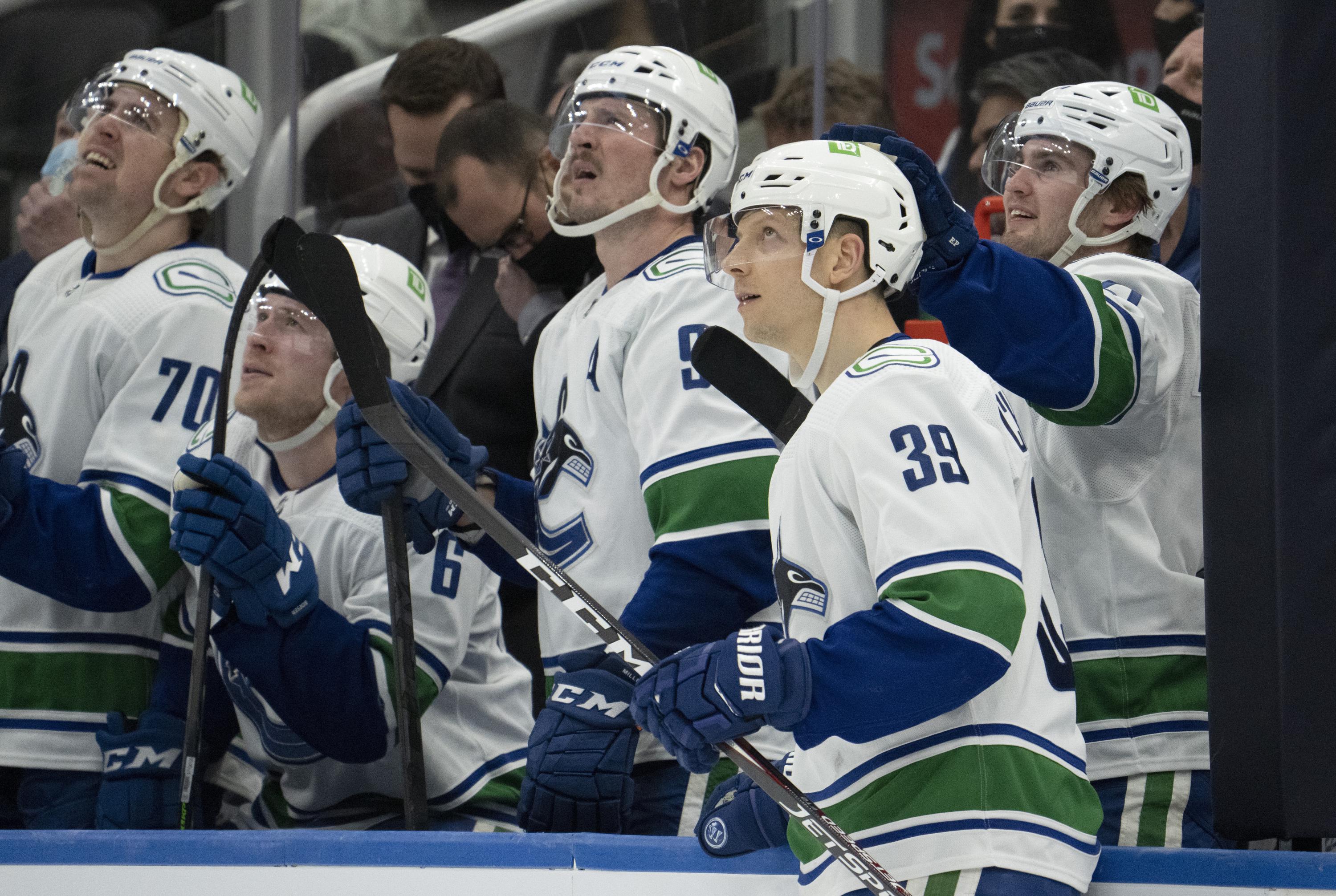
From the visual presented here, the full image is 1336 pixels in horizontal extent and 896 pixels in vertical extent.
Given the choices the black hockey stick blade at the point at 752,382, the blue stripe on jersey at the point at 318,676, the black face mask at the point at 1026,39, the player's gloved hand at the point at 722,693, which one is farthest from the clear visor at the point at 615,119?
the black face mask at the point at 1026,39

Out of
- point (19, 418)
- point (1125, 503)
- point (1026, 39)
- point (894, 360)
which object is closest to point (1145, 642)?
point (1125, 503)

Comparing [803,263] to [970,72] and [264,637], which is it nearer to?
[264,637]

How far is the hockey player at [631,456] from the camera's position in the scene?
7.48 ft

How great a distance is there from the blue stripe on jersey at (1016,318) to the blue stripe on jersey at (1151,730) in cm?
47

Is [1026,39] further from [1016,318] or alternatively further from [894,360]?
[894,360]

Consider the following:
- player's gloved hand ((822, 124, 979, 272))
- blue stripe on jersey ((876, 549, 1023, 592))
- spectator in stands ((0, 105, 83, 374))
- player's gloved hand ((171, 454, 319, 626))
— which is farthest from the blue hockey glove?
spectator in stands ((0, 105, 83, 374))

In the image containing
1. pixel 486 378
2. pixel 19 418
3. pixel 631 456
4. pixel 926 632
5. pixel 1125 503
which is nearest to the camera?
pixel 926 632

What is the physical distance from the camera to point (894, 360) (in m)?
1.79

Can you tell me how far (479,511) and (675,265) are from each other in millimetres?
722

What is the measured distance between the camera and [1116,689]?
2275mm

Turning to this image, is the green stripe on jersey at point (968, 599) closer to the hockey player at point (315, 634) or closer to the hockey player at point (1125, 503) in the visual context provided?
the hockey player at point (1125, 503)

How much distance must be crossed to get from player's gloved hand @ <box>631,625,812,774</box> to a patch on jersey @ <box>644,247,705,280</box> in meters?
0.92

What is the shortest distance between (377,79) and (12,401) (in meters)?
1.67

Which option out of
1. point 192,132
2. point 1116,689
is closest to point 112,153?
point 192,132
